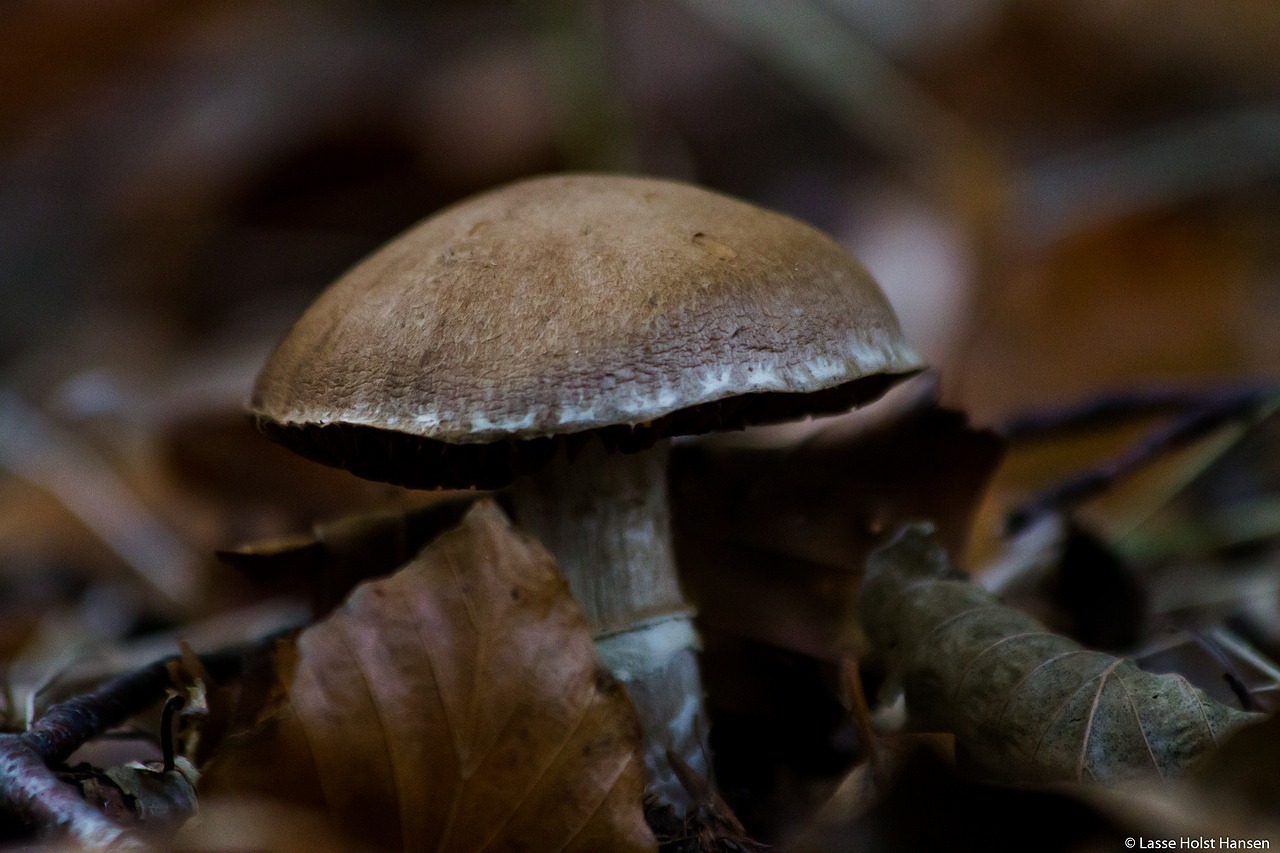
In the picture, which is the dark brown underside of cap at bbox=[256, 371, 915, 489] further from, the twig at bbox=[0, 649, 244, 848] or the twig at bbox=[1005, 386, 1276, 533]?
the twig at bbox=[1005, 386, 1276, 533]


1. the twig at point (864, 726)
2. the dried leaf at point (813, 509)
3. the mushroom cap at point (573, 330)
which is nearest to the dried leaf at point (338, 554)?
the mushroom cap at point (573, 330)

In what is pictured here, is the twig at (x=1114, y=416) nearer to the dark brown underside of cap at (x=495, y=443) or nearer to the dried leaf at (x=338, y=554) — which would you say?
the dark brown underside of cap at (x=495, y=443)

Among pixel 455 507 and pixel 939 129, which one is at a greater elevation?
pixel 939 129

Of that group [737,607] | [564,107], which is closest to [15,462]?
[564,107]

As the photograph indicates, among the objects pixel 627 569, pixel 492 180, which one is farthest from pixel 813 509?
pixel 492 180

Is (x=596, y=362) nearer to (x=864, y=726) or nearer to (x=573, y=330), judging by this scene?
(x=573, y=330)

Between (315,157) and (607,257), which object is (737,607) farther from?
(315,157)
